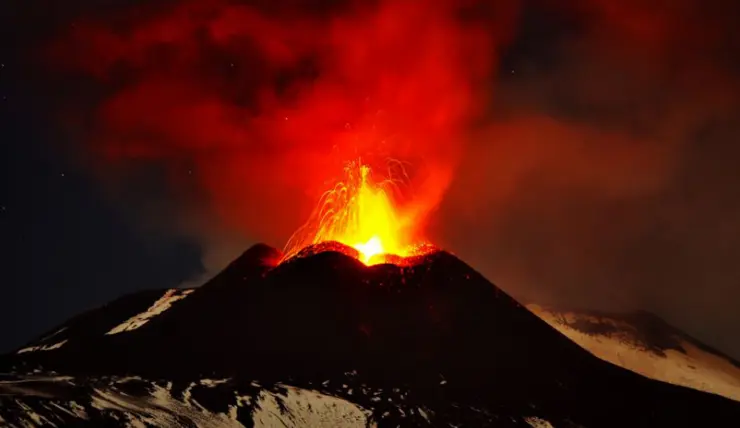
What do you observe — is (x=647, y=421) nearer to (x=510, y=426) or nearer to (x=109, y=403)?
(x=510, y=426)

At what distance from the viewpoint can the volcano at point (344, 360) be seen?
102438 millimetres

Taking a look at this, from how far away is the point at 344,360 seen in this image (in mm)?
119562

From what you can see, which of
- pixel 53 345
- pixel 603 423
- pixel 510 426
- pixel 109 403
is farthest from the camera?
pixel 53 345

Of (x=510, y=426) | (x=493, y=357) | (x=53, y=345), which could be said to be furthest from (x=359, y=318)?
(x=53, y=345)

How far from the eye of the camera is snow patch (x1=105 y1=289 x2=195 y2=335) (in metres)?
138

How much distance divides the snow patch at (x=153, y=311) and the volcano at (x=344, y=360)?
23.2 inches

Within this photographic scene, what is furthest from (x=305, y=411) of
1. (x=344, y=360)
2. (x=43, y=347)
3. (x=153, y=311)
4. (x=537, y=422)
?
(x=43, y=347)

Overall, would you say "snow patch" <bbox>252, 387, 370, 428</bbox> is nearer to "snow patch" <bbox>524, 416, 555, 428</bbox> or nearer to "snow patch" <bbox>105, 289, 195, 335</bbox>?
"snow patch" <bbox>524, 416, 555, 428</bbox>

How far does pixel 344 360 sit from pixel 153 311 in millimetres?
40036

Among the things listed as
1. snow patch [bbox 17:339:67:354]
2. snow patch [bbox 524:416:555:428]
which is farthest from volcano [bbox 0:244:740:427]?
snow patch [bbox 17:339:67:354]

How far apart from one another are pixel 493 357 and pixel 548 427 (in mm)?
16375

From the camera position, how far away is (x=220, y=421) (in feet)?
309

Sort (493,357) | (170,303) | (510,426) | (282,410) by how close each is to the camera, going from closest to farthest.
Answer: (282,410), (510,426), (493,357), (170,303)

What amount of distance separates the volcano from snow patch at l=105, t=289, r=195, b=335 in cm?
59
